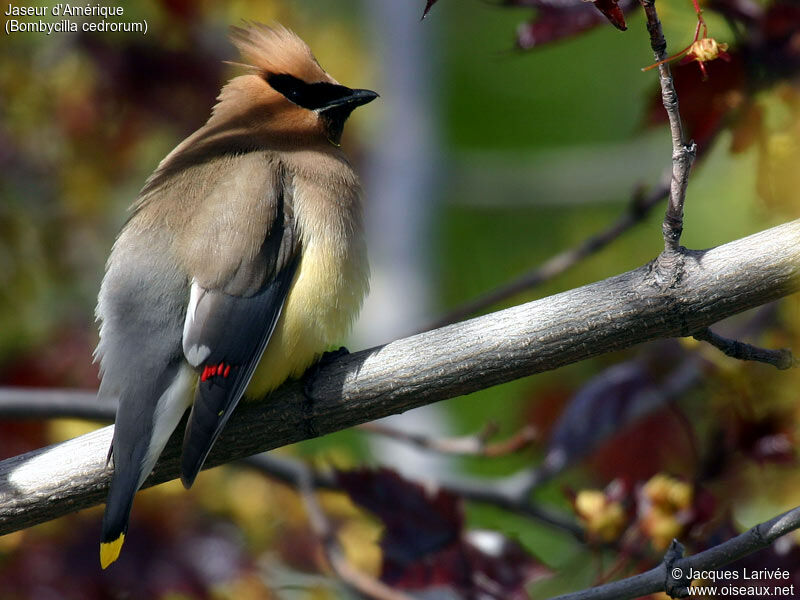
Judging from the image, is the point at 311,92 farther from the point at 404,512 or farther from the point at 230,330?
the point at 404,512

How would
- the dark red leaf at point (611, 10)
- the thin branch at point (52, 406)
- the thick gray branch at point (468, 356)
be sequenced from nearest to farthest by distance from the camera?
the dark red leaf at point (611, 10) < the thick gray branch at point (468, 356) < the thin branch at point (52, 406)

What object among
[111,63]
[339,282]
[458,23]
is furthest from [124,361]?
[458,23]

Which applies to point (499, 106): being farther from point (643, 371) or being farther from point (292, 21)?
point (643, 371)

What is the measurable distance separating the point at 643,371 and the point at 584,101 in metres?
7.33

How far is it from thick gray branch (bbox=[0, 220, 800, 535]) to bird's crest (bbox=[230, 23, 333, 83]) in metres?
1.13

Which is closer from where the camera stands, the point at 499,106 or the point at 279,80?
the point at 279,80

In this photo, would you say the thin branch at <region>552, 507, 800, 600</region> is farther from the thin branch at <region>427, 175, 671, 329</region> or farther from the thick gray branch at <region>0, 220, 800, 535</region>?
the thin branch at <region>427, 175, 671, 329</region>

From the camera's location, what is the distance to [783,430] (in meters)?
2.53

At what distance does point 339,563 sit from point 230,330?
700 millimetres

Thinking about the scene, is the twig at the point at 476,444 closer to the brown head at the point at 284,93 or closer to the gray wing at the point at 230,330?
the gray wing at the point at 230,330

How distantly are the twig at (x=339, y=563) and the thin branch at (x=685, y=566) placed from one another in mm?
803

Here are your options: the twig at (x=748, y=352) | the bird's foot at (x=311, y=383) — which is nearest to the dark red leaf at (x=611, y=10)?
the twig at (x=748, y=352)

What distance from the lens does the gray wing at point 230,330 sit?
2.19 meters

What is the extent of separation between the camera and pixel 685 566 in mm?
1751
